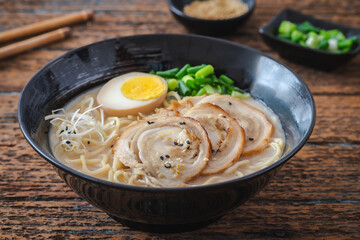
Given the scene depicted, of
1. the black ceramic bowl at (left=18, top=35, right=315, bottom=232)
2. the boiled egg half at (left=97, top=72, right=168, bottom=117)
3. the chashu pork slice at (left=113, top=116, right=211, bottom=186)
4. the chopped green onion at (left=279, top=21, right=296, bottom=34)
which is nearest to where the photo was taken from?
the black ceramic bowl at (left=18, top=35, right=315, bottom=232)

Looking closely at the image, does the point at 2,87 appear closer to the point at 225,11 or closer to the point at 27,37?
A: the point at 27,37

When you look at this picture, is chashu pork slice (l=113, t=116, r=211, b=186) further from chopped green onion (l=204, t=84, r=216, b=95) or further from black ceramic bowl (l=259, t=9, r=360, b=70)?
black ceramic bowl (l=259, t=9, r=360, b=70)

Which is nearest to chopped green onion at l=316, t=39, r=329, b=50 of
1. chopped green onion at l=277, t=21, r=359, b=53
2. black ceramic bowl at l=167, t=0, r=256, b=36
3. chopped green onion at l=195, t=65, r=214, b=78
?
chopped green onion at l=277, t=21, r=359, b=53

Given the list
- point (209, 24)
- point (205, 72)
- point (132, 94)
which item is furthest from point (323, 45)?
point (132, 94)

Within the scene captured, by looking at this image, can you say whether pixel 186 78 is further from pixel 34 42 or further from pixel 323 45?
pixel 34 42

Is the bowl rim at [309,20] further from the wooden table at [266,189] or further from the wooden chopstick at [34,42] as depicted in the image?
the wooden chopstick at [34,42]
